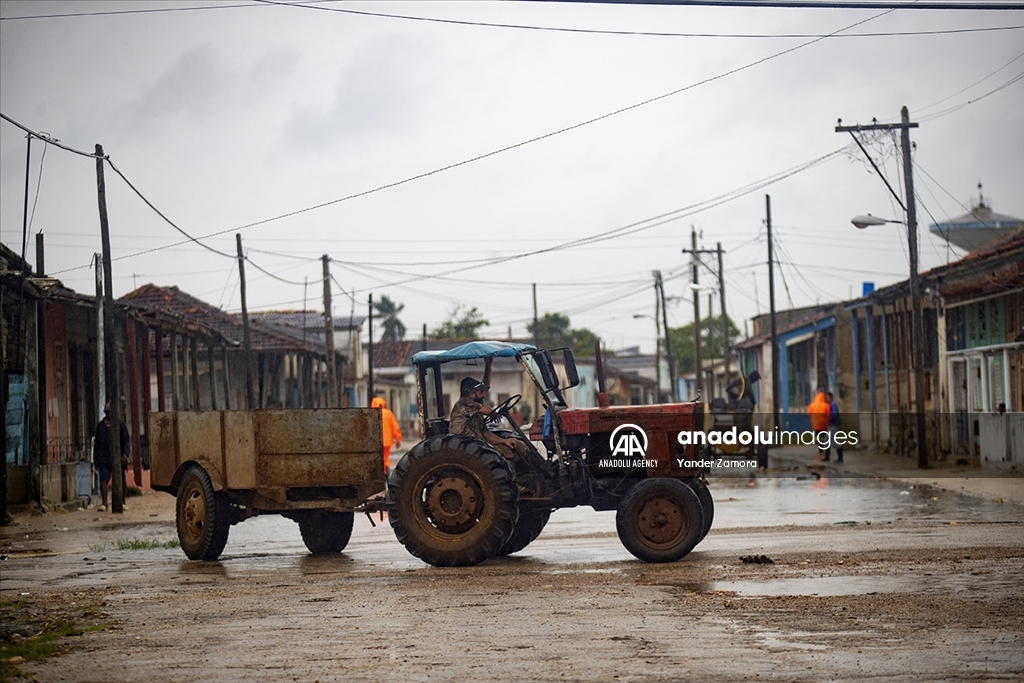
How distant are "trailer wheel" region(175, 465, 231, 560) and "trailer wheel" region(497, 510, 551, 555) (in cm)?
322

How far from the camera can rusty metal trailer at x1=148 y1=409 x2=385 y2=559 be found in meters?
14.6

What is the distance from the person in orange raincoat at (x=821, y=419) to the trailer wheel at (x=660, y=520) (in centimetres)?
2198

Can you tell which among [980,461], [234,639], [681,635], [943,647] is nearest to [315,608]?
[234,639]

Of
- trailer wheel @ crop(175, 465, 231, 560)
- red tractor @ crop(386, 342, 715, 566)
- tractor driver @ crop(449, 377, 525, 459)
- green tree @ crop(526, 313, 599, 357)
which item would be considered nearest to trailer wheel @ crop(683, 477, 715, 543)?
red tractor @ crop(386, 342, 715, 566)

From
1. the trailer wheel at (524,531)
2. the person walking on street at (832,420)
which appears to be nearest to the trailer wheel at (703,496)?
the trailer wheel at (524,531)

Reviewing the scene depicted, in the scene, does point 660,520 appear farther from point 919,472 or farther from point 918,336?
point 918,336

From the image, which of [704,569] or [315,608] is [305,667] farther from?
[704,569]

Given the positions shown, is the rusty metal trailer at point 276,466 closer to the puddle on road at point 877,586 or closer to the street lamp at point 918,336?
the puddle on road at point 877,586

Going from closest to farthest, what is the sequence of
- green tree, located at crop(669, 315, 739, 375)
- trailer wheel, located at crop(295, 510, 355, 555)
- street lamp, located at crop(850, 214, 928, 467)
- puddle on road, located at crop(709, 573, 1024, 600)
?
puddle on road, located at crop(709, 573, 1024, 600) → trailer wheel, located at crop(295, 510, 355, 555) → street lamp, located at crop(850, 214, 928, 467) → green tree, located at crop(669, 315, 739, 375)

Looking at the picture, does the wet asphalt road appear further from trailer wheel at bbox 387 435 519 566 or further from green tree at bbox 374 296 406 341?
green tree at bbox 374 296 406 341

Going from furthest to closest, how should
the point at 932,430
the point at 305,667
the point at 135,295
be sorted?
the point at 135,295 < the point at 932,430 < the point at 305,667

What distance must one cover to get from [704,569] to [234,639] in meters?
5.00

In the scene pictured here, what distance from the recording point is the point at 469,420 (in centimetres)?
1379

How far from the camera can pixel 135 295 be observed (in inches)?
1740
